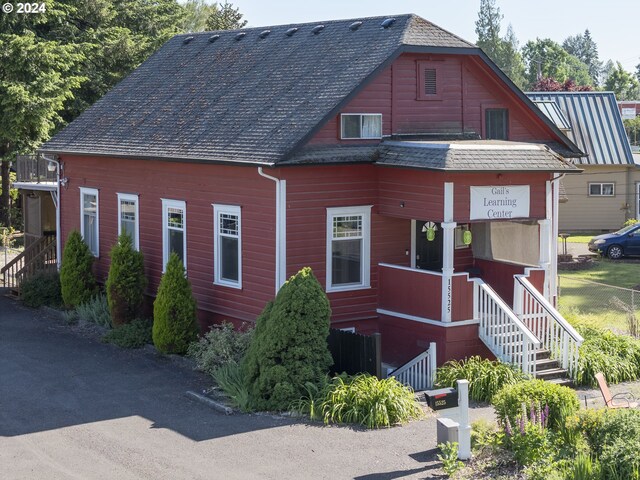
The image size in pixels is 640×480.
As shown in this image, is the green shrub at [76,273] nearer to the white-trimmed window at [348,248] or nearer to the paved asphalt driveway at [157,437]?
the paved asphalt driveway at [157,437]

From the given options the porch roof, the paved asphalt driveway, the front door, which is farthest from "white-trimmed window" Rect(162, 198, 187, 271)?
the front door

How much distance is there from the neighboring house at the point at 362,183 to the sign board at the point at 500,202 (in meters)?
0.03

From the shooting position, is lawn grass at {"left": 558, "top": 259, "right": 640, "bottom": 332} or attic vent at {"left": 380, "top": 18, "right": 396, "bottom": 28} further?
lawn grass at {"left": 558, "top": 259, "right": 640, "bottom": 332}

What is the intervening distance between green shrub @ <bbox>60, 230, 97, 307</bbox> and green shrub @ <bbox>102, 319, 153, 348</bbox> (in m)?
2.70

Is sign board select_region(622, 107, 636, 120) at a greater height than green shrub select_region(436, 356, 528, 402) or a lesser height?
greater

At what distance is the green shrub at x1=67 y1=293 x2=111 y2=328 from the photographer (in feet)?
79.1

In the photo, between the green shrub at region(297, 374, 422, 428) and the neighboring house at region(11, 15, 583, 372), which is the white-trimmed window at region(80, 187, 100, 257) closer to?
the neighboring house at region(11, 15, 583, 372)

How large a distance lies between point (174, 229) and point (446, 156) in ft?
23.2

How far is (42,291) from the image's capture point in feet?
88.3

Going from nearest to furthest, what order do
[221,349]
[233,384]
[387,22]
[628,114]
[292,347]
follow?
[292,347] → [233,384] → [221,349] → [387,22] → [628,114]

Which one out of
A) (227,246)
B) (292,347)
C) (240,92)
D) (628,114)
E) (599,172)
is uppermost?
(628,114)

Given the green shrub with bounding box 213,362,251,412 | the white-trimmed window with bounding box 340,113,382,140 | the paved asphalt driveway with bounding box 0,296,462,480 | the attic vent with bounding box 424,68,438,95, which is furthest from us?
the attic vent with bounding box 424,68,438,95

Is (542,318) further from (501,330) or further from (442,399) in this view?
(442,399)

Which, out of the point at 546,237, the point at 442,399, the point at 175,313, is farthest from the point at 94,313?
the point at 442,399
